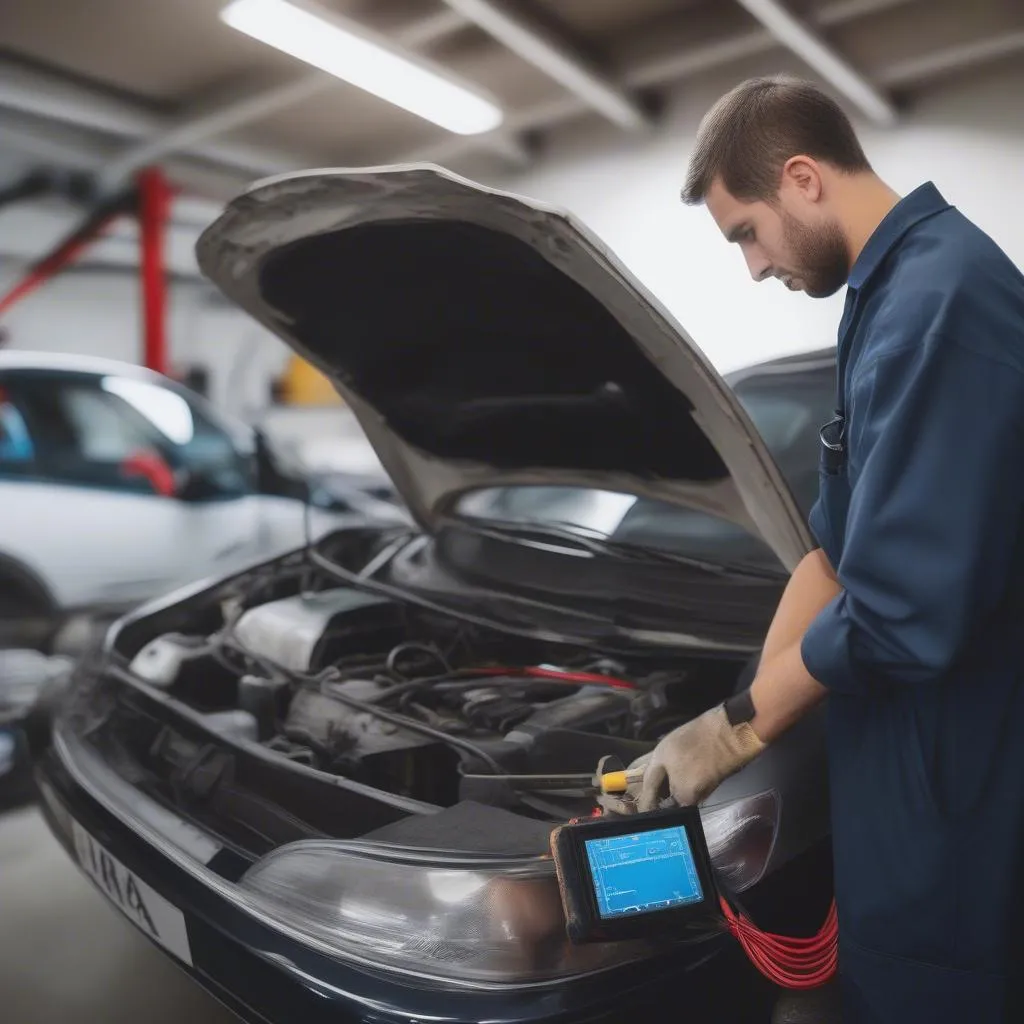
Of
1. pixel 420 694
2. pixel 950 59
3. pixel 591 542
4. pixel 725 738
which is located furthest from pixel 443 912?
pixel 950 59

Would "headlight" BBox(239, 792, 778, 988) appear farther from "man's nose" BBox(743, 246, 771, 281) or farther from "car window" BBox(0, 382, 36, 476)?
"car window" BBox(0, 382, 36, 476)

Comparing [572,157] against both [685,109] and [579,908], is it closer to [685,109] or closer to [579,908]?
[685,109]

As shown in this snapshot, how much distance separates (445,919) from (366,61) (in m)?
3.64

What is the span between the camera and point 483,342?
1666 mm

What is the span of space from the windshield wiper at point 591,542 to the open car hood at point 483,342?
8cm

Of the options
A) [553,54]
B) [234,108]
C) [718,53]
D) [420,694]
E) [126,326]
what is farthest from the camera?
[126,326]

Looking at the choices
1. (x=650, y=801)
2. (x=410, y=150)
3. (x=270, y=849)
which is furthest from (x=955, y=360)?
(x=410, y=150)

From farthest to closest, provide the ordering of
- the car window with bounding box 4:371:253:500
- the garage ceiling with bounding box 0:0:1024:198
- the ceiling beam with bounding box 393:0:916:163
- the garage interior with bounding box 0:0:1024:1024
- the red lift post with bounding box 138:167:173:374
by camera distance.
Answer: the red lift post with bounding box 138:167:173:374 < the car window with bounding box 4:371:253:500 < the ceiling beam with bounding box 393:0:916:163 < the garage ceiling with bounding box 0:0:1024:198 < the garage interior with bounding box 0:0:1024:1024

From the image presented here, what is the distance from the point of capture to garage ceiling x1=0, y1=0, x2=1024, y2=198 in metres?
2.67

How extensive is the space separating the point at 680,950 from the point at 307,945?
1.33 ft

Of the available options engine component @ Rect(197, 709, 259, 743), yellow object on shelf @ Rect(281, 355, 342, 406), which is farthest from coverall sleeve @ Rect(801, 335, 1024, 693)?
yellow object on shelf @ Rect(281, 355, 342, 406)

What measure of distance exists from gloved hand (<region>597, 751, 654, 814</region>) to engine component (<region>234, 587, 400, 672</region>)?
71 cm

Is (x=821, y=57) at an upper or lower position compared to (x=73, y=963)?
upper

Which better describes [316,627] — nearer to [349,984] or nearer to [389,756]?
[389,756]
